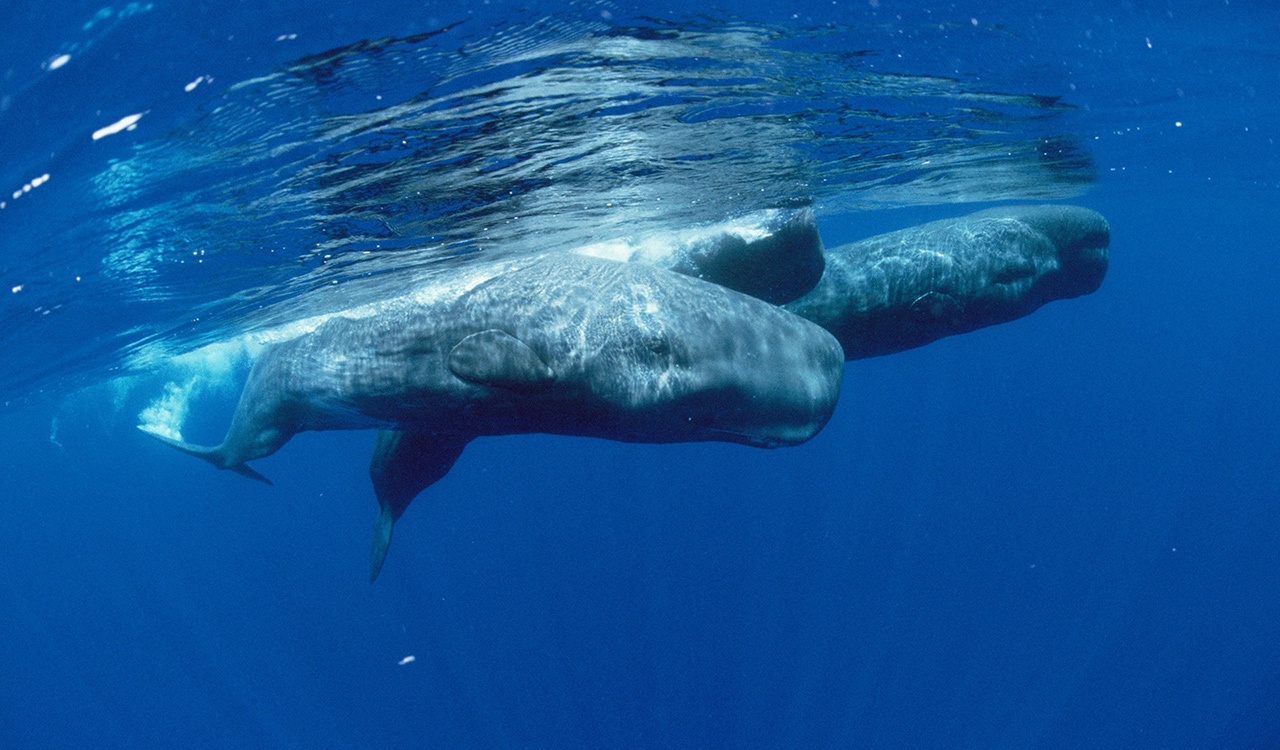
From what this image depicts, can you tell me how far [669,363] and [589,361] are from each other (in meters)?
0.64

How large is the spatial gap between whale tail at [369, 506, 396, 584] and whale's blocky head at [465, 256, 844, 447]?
3.79 metres

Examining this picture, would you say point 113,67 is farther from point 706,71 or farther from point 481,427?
point 706,71

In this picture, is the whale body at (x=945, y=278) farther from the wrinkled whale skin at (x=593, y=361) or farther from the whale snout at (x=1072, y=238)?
the wrinkled whale skin at (x=593, y=361)

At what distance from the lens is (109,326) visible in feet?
50.3

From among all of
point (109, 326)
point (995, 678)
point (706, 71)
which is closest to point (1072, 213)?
point (706, 71)

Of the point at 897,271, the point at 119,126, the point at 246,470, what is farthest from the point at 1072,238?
the point at 246,470

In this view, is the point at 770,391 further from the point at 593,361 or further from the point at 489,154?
the point at 489,154

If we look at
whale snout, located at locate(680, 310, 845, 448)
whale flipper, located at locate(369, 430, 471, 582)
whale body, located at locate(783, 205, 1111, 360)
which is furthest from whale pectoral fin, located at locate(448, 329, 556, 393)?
whale body, located at locate(783, 205, 1111, 360)

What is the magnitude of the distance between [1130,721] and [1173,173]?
3037 cm

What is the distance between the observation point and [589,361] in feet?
17.9

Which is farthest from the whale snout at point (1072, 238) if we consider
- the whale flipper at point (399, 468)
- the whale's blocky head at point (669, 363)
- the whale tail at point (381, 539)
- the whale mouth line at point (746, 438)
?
the whale tail at point (381, 539)

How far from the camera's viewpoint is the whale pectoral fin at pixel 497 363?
5.21 meters

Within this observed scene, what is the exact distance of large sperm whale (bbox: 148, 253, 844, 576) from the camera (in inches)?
214

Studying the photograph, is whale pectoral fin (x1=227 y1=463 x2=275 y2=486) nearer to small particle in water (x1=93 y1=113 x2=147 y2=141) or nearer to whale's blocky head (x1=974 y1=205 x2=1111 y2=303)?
small particle in water (x1=93 y1=113 x2=147 y2=141)
